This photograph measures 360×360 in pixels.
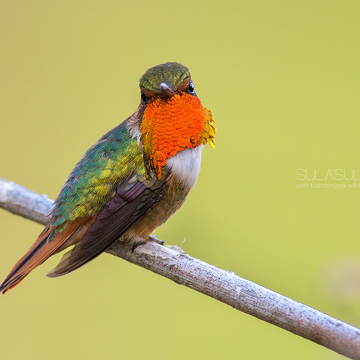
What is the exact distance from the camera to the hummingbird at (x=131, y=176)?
193cm

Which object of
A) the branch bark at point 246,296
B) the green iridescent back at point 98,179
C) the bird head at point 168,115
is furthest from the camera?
the green iridescent back at point 98,179

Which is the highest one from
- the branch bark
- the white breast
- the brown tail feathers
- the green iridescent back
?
the white breast

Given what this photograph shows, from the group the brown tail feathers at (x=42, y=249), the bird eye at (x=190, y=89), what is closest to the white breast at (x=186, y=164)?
the bird eye at (x=190, y=89)

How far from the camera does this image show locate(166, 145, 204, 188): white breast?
2.04 metres

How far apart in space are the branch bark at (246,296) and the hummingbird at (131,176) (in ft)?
0.68

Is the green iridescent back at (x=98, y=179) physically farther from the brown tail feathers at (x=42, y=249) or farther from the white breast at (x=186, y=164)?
the white breast at (x=186, y=164)

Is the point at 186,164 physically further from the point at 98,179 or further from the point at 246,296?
the point at 246,296

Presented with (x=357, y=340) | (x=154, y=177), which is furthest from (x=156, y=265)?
(x=357, y=340)

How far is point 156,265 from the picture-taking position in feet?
6.75

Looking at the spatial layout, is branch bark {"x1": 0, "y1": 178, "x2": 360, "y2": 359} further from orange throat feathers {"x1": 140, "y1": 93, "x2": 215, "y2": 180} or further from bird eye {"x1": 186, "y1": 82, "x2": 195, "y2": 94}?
bird eye {"x1": 186, "y1": 82, "x2": 195, "y2": 94}

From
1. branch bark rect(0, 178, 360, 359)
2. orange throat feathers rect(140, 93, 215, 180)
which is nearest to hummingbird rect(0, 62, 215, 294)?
orange throat feathers rect(140, 93, 215, 180)

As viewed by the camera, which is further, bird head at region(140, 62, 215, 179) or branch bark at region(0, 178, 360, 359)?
bird head at region(140, 62, 215, 179)

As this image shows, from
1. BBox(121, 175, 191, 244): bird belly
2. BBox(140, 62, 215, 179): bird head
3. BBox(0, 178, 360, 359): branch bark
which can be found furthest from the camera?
BBox(121, 175, 191, 244): bird belly

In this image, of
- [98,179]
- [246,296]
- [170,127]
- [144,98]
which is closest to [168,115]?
[170,127]
